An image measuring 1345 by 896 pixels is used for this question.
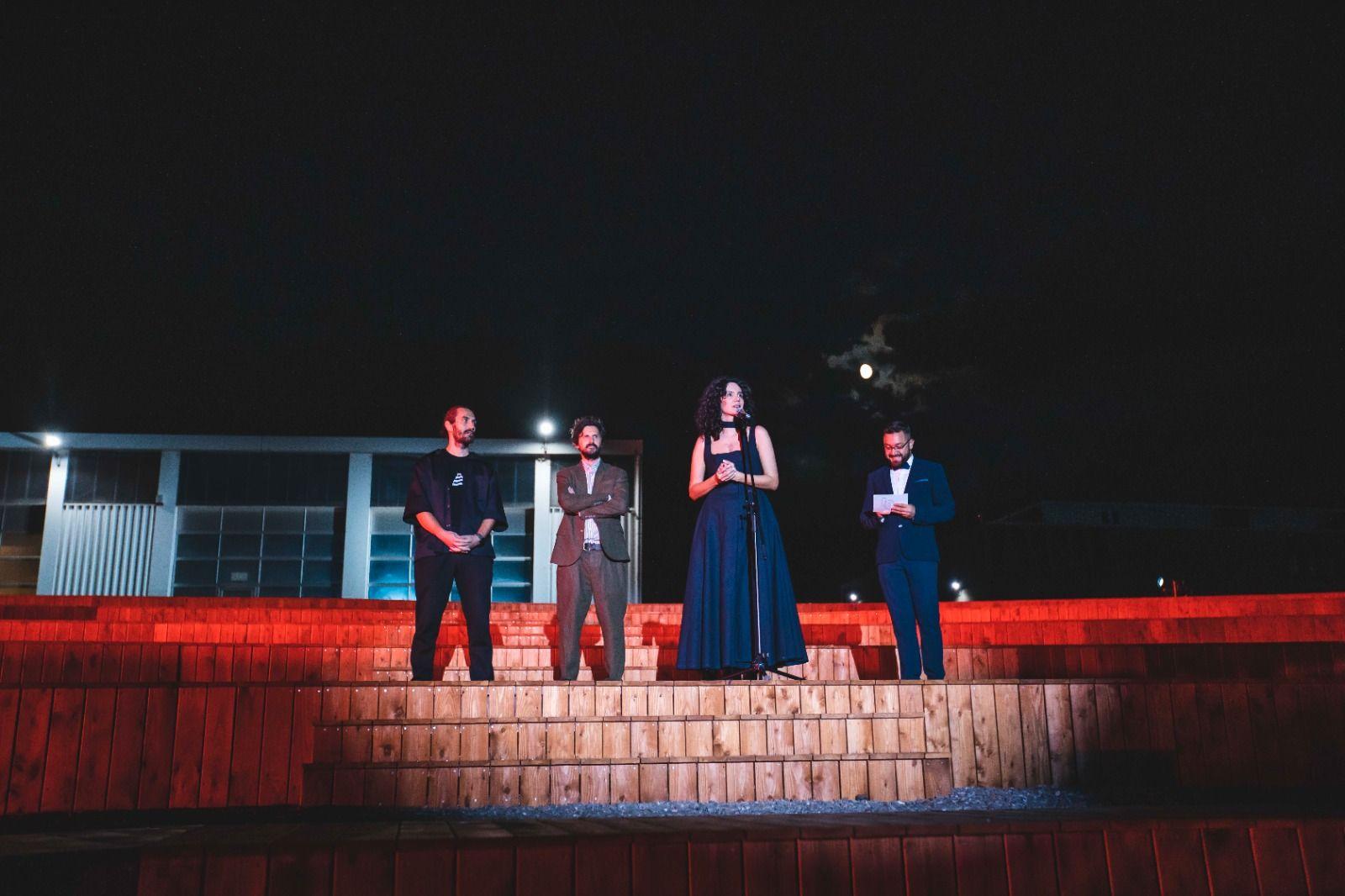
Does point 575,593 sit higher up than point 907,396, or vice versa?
point 907,396

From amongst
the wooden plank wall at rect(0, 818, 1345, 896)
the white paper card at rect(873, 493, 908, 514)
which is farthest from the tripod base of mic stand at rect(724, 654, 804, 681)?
the wooden plank wall at rect(0, 818, 1345, 896)

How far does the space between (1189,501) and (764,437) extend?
740 inches

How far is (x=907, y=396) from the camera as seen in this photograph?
2355 cm

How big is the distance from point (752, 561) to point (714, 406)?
0.84 meters

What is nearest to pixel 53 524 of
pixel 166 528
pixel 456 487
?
pixel 166 528

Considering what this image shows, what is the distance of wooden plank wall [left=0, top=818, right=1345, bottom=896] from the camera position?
6.49ft

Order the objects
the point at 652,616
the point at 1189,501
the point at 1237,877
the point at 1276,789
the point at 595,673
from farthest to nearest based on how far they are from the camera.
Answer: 1. the point at 1189,501
2. the point at 652,616
3. the point at 595,673
4. the point at 1276,789
5. the point at 1237,877

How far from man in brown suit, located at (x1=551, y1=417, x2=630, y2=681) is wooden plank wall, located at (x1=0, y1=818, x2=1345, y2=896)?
2.62 meters

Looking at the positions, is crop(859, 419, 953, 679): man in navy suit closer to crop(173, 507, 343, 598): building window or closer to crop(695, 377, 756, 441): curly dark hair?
crop(695, 377, 756, 441): curly dark hair

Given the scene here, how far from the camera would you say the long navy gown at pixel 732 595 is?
462 cm

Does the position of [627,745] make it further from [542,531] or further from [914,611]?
[542,531]

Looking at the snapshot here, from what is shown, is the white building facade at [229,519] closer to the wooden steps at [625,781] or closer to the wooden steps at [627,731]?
the wooden steps at [627,731]

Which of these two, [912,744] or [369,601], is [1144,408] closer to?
[369,601]

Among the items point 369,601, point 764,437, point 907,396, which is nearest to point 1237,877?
point 764,437
